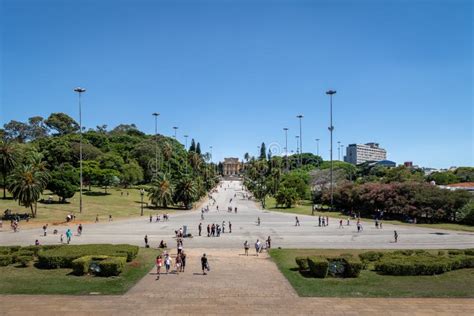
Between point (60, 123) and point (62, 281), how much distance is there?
13064cm

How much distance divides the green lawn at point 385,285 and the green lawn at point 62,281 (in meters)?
8.77

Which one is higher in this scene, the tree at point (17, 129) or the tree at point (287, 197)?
the tree at point (17, 129)

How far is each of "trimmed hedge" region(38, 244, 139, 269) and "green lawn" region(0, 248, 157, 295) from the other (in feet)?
1.80

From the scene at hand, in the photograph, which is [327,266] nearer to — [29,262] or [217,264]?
[217,264]

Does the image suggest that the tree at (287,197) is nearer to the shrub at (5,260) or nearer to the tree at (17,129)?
the shrub at (5,260)

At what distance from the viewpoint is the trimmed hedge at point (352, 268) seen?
23.9 meters

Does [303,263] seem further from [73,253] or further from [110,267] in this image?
[73,253]

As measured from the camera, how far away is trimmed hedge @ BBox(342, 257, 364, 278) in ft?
78.3

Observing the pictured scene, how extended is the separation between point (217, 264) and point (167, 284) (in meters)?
5.80

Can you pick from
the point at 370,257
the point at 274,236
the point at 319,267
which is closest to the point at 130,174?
the point at 274,236

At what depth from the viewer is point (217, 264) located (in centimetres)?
2767

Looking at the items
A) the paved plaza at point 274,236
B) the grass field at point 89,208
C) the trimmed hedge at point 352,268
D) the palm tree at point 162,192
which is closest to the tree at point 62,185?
the grass field at point 89,208

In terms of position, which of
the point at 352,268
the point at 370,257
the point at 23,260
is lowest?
the point at 370,257

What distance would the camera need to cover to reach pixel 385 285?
22359 millimetres
